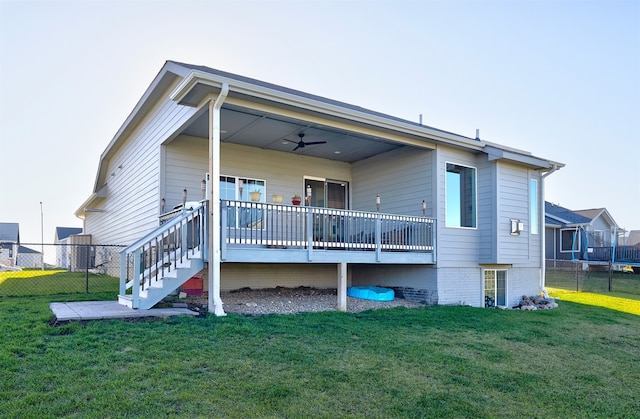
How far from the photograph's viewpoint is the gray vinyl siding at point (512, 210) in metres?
10.5

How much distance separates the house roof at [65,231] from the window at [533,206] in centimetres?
3666

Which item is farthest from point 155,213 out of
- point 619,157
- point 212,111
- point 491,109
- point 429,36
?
point 619,157

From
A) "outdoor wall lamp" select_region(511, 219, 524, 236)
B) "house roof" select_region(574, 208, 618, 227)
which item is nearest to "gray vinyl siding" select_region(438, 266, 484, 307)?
"outdoor wall lamp" select_region(511, 219, 524, 236)

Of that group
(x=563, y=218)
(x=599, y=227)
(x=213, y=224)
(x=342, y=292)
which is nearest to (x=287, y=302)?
(x=342, y=292)

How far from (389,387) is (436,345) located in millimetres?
2020

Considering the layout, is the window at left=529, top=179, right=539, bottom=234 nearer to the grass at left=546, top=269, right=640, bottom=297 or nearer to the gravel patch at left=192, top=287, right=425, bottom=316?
the gravel patch at left=192, top=287, right=425, bottom=316

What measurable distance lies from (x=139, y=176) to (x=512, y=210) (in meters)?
9.09

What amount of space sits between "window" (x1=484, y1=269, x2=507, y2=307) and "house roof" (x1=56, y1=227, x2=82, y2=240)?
118ft

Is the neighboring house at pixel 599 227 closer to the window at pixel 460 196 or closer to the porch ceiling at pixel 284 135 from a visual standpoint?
the window at pixel 460 196

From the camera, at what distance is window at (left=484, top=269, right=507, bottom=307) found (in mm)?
10914

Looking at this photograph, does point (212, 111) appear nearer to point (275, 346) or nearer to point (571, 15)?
point (275, 346)

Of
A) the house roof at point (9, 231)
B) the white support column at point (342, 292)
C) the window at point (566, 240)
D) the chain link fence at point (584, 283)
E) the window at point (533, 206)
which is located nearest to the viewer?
the white support column at point (342, 292)

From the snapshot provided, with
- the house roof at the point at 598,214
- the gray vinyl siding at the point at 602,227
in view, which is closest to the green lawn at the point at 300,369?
the gray vinyl siding at the point at 602,227

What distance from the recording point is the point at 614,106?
15.9 m
